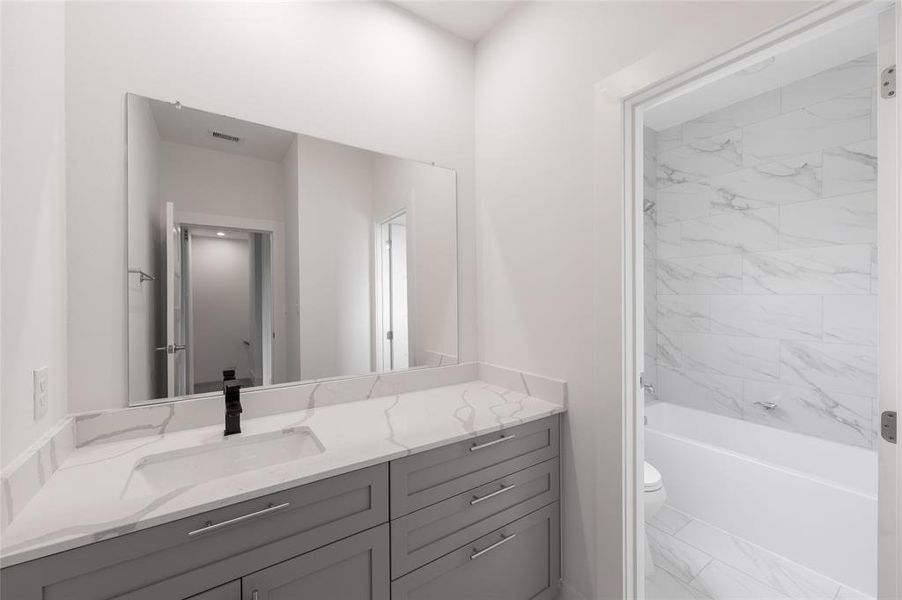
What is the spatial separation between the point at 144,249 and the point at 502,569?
1682 mm

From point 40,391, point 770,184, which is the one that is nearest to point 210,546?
point 40,391

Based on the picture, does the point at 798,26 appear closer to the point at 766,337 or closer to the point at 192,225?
the point at 192,225

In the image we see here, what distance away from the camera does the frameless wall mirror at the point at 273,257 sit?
1287 mm

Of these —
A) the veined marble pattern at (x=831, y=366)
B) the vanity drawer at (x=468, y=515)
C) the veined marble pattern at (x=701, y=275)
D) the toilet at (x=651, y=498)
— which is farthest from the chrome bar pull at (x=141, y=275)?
the veined marble pattern at (x=831, y=366)

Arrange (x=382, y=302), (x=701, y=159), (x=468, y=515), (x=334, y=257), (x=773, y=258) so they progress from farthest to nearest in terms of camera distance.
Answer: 1. (x=701, y=159)
2. (x=773, y=258)
3. (x=382, y=302)
4. (x=334, y=257)
5. (x=468, y=515)

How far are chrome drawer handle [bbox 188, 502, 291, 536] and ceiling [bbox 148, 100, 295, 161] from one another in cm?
123

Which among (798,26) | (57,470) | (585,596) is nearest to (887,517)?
(585,596)

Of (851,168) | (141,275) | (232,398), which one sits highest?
(851,168)

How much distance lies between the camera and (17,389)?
822 millimetres

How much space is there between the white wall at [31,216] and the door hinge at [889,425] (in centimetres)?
191

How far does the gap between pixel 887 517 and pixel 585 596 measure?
1.02m

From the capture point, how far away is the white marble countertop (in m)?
0.75

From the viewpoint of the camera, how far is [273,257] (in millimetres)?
1533

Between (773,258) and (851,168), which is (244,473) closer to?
(773,258)
